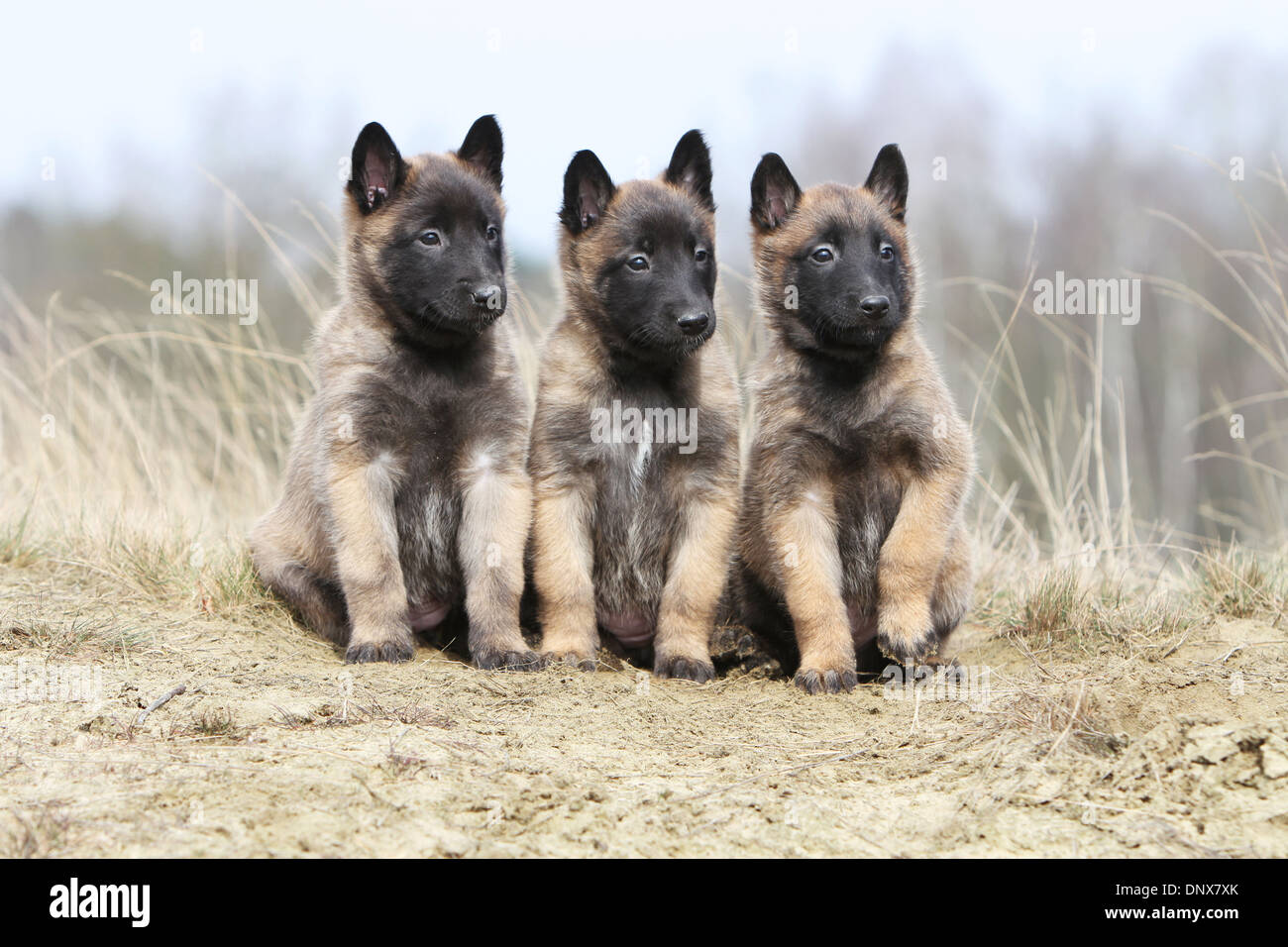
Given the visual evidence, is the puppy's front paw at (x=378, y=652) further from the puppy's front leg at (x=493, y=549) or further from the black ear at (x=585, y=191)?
the black ear at (x=585, y=191)

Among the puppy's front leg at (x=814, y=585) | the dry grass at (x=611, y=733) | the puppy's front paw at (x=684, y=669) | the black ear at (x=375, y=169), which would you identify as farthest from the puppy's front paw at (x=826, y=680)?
the black ear at (x=375, y=169)

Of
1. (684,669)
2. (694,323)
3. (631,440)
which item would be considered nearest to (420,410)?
(631,440)

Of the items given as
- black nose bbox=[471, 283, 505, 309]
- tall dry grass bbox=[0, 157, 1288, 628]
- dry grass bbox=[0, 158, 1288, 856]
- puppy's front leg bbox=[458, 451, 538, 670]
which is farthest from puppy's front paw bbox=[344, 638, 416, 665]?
tall dry grass bbox=[0, 157, 1288, 628]

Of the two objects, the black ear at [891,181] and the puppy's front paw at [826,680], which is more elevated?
the black ear at [891,181]

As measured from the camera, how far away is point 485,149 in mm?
5004

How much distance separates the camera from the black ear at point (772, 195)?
5.06 meters

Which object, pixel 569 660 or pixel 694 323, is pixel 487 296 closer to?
pixel 694 323

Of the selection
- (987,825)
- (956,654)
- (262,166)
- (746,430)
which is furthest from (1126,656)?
(262,166)

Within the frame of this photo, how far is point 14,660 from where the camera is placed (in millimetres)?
3979

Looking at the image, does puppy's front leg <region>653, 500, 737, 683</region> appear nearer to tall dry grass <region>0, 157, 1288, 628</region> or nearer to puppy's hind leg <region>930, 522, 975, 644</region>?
puppy's hind leg <region>930, 522, 975, 644</region>

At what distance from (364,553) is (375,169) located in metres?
1.57

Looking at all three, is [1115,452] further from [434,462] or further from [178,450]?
[434,462]

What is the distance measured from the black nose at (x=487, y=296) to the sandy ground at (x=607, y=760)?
140cm
